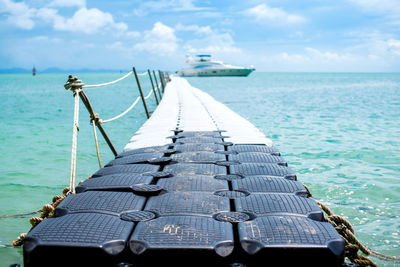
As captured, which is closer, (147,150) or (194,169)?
(194,169)

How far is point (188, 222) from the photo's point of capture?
1831 millimetres

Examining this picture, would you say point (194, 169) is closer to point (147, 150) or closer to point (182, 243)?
point (147, 150)

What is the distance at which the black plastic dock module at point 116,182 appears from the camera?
2398 millimetres

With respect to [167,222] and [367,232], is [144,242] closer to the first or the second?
[167,222]

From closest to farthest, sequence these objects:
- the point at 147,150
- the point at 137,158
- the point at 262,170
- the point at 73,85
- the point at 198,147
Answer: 1. the point at 262,170
2. the point at 137,158
3. the point at 147,150
4. the point at 198,147
5. the point at 73,85

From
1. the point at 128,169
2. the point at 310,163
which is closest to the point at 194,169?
the point at 128,169

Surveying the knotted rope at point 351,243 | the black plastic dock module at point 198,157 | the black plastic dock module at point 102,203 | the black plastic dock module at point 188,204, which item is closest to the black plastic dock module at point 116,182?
the black plastic dock module at point 102,203

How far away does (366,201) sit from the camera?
472cm

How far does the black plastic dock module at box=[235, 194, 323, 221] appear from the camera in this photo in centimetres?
198

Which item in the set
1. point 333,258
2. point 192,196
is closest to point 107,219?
point 192,196

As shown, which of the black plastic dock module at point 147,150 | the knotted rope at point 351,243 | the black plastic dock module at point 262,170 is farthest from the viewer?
the black plastic dock module at point 147,150

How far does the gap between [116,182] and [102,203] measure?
389 mm

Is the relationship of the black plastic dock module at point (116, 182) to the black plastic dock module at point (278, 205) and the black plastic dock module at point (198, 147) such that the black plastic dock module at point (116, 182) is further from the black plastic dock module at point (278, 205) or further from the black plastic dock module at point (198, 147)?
the black plastic dock module at point (198, 147)

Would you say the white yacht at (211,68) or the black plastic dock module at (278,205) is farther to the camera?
the white yacht at (211,68)
